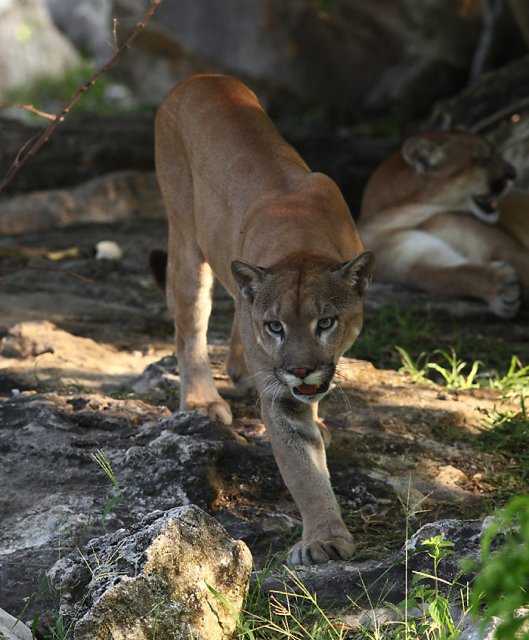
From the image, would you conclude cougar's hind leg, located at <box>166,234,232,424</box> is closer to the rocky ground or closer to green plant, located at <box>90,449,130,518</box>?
the rocky ground

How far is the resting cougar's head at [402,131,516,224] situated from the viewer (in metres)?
7.72

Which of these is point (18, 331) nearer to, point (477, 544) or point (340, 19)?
point (477, 544)

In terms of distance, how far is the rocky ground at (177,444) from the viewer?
12.8ft

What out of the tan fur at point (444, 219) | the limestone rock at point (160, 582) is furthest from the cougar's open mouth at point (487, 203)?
the limestone rock at point (160, 582)

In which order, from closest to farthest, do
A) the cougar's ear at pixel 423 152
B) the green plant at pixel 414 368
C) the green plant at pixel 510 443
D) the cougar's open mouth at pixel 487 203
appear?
1. the green plant at pixel 510 443
2. the green plant at pixel 414 368
3. the cougar's open mouth at pixel 487 203
4. the cougar's ear at pixel 423 152

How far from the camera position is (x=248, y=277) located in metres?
4.11

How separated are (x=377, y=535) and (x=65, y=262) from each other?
4.52 metres

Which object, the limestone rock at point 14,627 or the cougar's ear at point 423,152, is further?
the cougar's ear at point 423,152

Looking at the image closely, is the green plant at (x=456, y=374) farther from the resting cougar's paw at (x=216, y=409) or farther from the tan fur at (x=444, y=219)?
the tan fur at (x=444, y=219)

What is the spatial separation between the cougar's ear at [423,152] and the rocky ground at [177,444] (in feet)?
5.48

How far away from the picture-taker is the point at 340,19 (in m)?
12.4

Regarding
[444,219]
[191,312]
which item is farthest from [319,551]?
[444,219]

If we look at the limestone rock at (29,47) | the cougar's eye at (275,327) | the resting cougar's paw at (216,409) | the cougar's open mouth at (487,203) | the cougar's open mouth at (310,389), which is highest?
the cougar's eye at (275,327)

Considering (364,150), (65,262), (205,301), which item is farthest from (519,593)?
(364,150)
